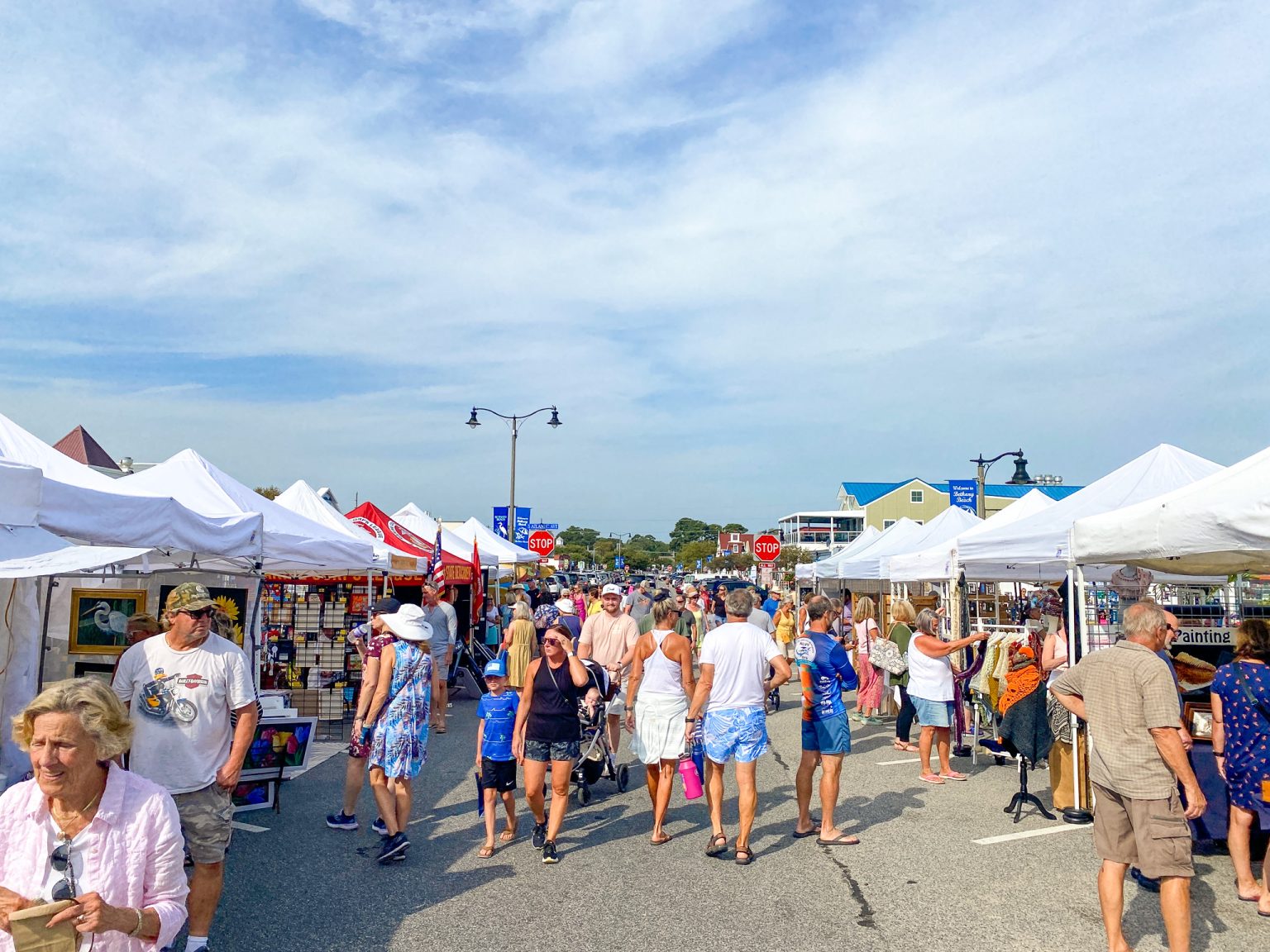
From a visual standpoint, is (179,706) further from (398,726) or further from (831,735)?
(831,735)

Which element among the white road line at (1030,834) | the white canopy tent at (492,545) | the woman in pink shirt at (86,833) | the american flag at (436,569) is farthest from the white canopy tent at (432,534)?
the woman in pink shirt at (86,833)

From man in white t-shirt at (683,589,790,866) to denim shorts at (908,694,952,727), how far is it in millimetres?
3054

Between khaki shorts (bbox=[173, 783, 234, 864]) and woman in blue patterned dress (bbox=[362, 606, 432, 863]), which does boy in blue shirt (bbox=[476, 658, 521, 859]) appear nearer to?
woman in blue patterned dress (bbox=[362, 606, 432, 863])

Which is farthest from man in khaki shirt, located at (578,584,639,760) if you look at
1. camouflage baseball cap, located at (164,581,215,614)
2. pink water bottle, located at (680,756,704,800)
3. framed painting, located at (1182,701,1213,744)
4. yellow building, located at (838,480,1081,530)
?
yellow building, located at (838,480,1081,530)

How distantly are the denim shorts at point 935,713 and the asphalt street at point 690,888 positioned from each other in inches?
40.4

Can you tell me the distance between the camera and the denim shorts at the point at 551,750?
6.37 m

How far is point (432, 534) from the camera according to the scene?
1950cm

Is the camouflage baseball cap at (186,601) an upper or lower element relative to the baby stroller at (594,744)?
upper

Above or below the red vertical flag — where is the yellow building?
above

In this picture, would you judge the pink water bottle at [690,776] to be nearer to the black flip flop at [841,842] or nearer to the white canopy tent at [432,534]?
the black flip flop at [841,842]

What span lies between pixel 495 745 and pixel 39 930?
4.12m

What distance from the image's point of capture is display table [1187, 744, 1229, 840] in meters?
6.32

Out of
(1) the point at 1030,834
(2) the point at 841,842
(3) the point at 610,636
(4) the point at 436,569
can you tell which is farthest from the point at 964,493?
(2) the point at 841,842

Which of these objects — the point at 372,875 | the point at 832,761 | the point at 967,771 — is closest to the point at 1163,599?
the point at 967,771
